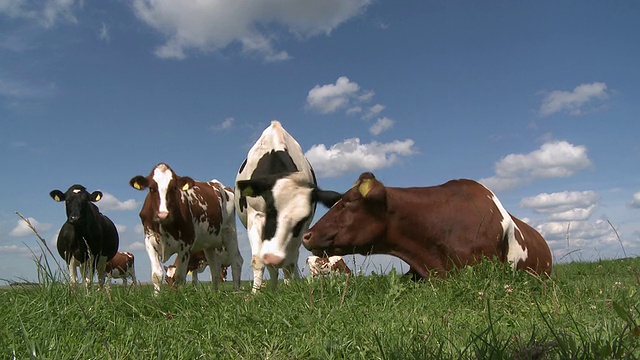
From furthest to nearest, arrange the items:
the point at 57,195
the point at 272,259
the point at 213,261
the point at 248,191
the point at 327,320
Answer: the point at 57,195 < the point at 213,261 < the point at 248,191 < the point at 272,259 < the point at 327,320

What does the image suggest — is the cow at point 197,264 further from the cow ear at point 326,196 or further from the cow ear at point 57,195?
the cow ear at point 326,196

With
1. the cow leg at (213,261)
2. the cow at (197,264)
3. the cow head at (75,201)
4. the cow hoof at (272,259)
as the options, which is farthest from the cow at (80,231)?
the cow hoof at (272,259)

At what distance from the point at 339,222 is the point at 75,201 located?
28.7 feet

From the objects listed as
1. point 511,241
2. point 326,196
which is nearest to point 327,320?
point 511,241

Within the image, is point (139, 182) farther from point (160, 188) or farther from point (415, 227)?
point (415, 227)

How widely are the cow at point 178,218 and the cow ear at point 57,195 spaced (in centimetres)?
366

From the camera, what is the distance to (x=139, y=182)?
10586 millimetres

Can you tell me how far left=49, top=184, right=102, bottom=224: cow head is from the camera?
13.2 metres

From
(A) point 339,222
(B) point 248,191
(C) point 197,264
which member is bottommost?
(A) point 339,222

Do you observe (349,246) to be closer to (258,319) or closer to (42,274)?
(258,319)

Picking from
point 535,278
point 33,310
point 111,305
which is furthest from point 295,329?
point 535,278

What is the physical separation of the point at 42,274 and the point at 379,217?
11.8ft

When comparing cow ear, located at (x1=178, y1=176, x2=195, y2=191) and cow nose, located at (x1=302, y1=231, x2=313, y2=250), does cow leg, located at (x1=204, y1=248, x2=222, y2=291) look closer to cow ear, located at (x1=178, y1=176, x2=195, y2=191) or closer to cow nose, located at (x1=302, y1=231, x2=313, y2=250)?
cow ear, located at (x1=178, y1=176, x2=195, y2=191)

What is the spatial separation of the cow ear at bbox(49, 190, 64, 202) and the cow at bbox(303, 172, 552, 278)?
908 cm
